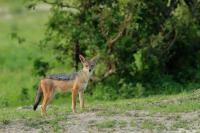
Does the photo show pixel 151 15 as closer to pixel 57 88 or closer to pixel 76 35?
pixel 76 35

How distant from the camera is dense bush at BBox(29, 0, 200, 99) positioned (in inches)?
741

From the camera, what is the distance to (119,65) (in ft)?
63.4

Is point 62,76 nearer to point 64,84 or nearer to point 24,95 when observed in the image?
point 64,84

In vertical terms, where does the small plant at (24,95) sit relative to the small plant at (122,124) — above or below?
above

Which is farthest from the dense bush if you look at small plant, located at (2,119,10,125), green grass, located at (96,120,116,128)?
green grass, located at (96,120,116,128)

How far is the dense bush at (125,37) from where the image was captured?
61.7 ft

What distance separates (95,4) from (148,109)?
18.0 feet

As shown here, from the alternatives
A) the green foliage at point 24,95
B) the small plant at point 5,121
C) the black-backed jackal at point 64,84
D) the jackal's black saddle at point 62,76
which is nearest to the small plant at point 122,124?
the black-backed jackal at point 64,84

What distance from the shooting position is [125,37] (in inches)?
751

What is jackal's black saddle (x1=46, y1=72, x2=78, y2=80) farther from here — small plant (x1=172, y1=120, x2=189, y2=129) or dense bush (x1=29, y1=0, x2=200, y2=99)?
dense bush (x1=29, y1=0, x2=200, y2=99)

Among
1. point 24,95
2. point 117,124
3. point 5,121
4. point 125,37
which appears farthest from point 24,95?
point 117,124

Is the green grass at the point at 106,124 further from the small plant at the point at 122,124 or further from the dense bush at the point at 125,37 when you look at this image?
the dense bush at the point at 125,37

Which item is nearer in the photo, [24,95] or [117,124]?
[117,124]

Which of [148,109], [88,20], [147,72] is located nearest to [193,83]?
[147,72]
